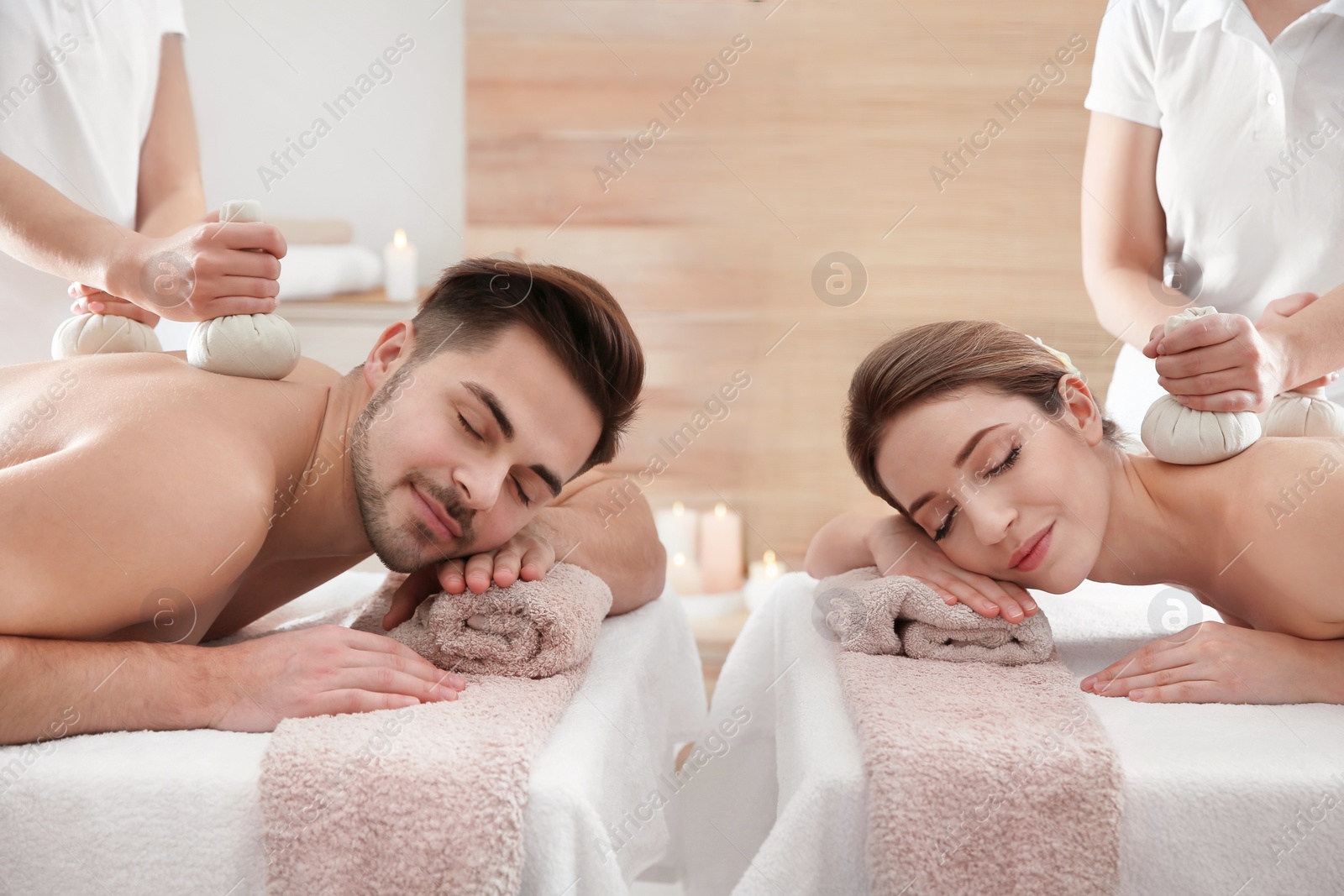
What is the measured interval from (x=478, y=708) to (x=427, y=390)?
366 mm

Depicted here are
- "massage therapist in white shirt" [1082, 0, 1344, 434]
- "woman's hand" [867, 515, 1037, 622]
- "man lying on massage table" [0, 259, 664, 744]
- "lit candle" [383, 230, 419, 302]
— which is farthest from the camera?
"lit candle" [383, 230, 419, 302]

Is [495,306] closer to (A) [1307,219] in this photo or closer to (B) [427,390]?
(B) [427,390]

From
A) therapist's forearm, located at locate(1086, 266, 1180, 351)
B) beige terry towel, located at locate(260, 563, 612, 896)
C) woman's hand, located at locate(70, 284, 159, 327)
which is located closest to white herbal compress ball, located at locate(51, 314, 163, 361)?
woman's hand, located at locate(70, 284, 159, 327)

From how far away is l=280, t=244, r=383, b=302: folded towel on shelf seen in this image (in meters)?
2.05

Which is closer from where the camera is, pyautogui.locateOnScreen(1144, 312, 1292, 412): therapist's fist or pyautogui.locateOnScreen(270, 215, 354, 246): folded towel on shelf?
pyautogui.locateOnScreen(1144, 312, 1292, 412): therapist's fist

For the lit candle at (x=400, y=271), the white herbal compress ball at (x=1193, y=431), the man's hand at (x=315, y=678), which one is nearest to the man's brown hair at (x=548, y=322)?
the man's hand at (x=315, y=678)

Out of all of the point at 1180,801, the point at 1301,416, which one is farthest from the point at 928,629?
the point at 1301,416

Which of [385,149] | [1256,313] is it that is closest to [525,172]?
[385,149]

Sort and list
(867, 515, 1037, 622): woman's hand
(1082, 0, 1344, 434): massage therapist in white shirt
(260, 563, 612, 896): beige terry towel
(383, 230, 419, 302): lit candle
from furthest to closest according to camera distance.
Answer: (383, 230, 419, 302): lit candle, (1082, 0, 1344, 434): massage therapist in white shirt, (867, 515, 1037, 622): woman's hand, (260, 563, 612, 896): beige terry towel

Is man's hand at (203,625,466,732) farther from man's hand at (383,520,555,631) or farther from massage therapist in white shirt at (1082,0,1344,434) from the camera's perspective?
massage therapist in white shirt at (1082,0,1344,434)

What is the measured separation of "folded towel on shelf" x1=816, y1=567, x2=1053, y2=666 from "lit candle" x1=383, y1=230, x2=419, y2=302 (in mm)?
1295

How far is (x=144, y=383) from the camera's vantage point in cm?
102

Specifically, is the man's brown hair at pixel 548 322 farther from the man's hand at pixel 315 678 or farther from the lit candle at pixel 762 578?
the lit candle at pixel 762 578

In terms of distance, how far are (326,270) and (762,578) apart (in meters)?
1.18
